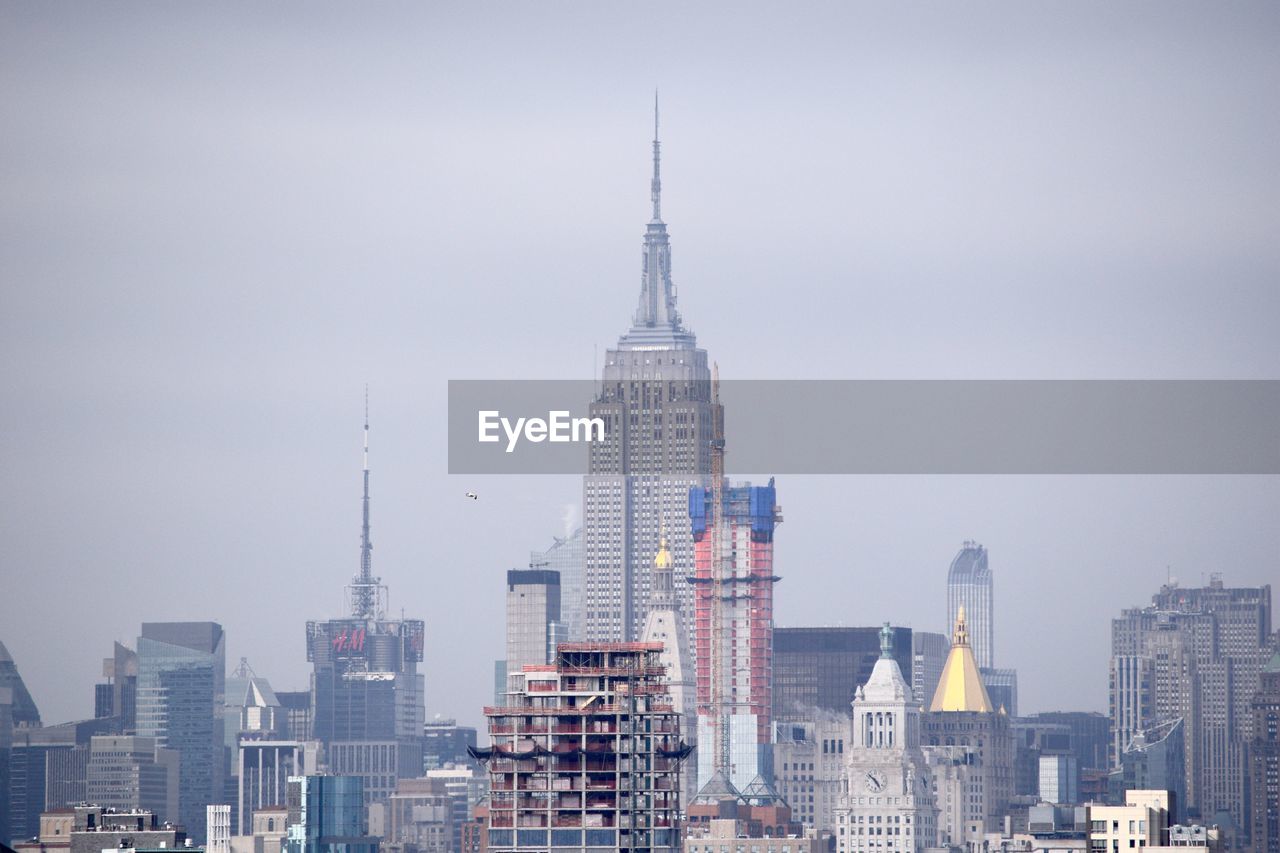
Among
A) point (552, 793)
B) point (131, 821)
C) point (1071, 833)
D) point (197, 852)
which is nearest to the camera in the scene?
point (197, 852)

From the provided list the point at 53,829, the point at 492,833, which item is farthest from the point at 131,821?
the point at 492,833

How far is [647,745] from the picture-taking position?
151875 mm

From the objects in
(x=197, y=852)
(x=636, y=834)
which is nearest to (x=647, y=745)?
(x=636, y=834)

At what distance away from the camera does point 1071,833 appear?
192125mm

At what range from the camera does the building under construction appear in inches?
5950

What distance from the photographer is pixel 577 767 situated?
151 meters

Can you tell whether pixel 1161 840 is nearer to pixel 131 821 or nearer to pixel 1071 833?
pixel 1071 833

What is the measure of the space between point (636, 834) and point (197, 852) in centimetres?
1934

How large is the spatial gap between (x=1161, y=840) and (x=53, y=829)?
59.1m

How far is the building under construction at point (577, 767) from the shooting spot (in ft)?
496

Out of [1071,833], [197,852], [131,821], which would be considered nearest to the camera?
[197,852]

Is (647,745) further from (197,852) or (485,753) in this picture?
(197,852)

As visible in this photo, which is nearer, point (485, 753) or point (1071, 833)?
point (485, 753)

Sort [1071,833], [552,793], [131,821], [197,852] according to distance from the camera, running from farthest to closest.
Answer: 1. [1071,833]
2. [131,821]
3. [552,793]
4. [197,852]
